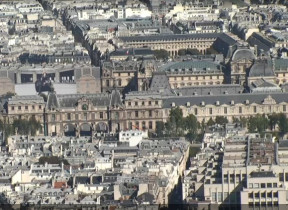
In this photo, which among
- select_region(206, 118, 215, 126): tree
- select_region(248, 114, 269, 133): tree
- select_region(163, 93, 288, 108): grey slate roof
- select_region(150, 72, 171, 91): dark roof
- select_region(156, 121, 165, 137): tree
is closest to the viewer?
select_region(248, 114, 269, 133): tree

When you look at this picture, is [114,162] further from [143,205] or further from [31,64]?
[31,64]

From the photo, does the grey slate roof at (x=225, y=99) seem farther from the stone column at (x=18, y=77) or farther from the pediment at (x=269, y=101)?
the stone column at (x=18, y=77)

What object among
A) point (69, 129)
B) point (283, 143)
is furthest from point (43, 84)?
point (283, 143)

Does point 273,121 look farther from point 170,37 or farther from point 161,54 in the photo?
point 170,37

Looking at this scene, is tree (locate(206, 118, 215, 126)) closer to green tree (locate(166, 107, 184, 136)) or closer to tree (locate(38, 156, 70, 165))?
green tree (locate(166, 107, 184, 136))

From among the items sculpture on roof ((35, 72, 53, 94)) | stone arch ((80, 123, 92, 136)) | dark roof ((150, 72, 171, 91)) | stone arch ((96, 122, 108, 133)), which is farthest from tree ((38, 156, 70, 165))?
sculpture on roof ((35, 72, 53, 94))
